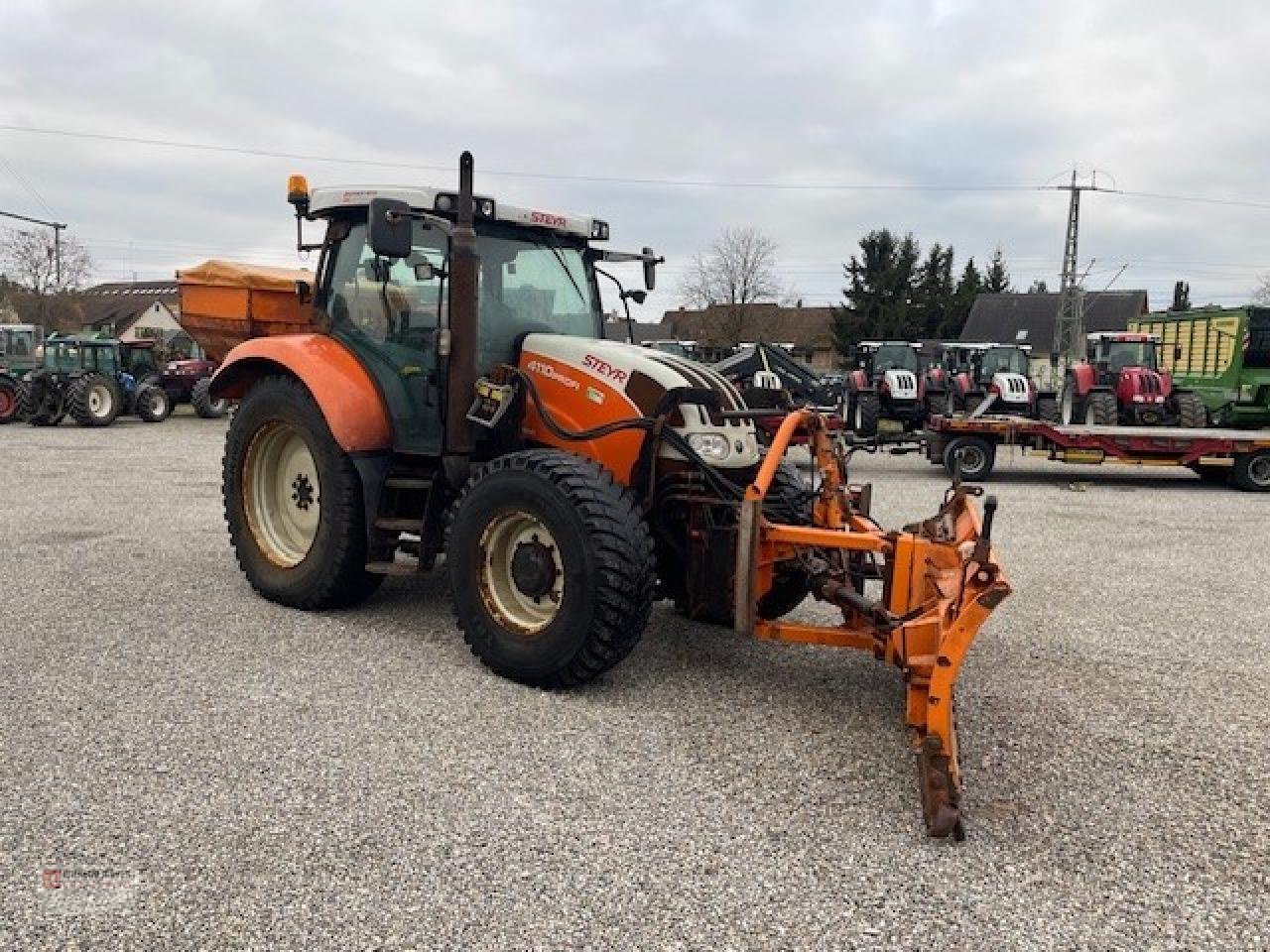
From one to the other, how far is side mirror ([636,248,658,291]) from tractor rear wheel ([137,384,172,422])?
18.4m

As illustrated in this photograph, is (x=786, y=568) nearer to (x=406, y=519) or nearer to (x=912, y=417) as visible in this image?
(x=406, y=519)

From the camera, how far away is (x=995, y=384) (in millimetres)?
18422

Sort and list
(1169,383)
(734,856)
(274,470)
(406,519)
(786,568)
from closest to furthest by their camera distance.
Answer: (734,856) → (786,568) → (406,519) → (274,470) → (1169,383)

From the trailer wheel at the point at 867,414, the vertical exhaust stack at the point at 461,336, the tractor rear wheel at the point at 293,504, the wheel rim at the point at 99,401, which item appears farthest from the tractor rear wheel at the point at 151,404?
the vertical exhaust stack at the point at 461,336

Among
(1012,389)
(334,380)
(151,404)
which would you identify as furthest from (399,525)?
(151,404)

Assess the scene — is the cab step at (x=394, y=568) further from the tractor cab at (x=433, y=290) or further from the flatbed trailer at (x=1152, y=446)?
the flatbed trailer at (x=1152, y=446)

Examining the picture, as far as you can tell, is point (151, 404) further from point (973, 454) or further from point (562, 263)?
point (562, 263)

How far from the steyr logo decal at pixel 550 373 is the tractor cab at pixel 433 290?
173 mm

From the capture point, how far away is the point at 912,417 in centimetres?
1822

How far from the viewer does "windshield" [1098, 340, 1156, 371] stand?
17969 mm

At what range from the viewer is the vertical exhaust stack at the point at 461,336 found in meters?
4.59

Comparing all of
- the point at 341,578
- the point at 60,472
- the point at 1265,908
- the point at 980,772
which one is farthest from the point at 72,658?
the point at 60,472

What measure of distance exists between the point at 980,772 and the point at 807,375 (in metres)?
8.61

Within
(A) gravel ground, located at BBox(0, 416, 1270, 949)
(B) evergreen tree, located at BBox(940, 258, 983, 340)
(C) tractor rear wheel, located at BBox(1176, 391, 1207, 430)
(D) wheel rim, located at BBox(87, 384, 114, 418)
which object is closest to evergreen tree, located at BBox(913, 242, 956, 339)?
(B) evergreen tree, located at BBox(940, 258, 983, 340)
